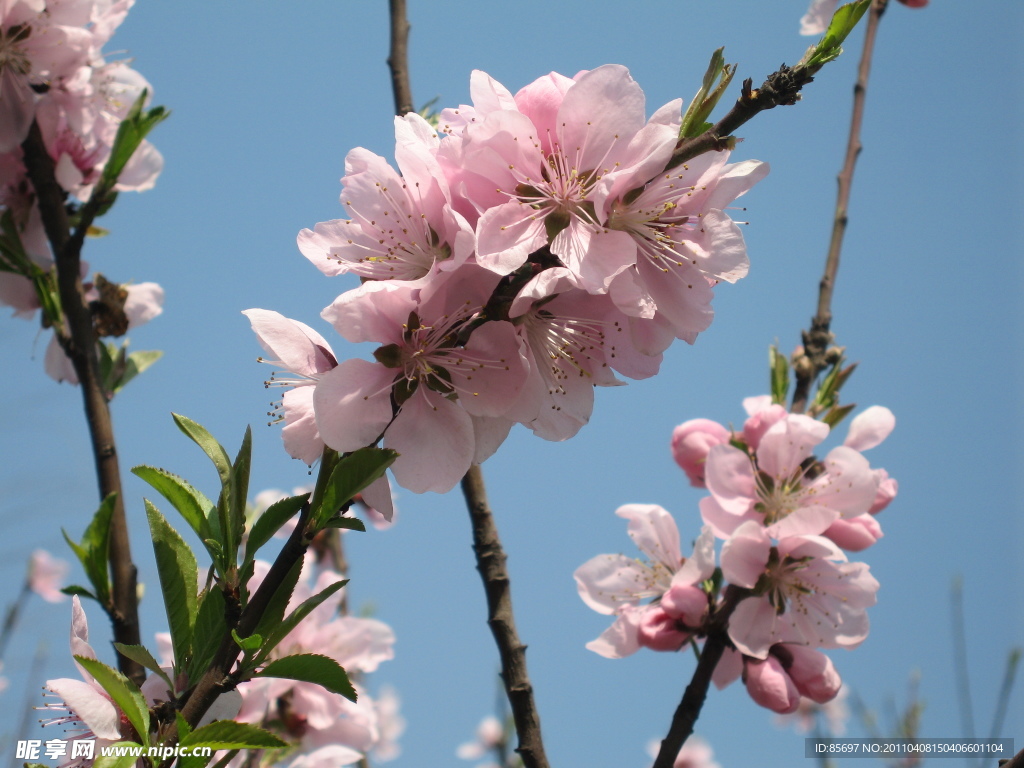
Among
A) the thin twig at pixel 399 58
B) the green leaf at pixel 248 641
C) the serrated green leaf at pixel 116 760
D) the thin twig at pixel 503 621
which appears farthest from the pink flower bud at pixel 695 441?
the serrated green leaf at pixel 116 760

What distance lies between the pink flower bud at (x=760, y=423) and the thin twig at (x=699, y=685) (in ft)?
1.43

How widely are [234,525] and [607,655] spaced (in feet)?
4.59

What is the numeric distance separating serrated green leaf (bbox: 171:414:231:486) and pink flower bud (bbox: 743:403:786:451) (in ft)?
5.14

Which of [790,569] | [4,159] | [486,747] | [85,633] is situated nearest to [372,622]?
[790,569]

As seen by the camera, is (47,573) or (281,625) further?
(47,573)

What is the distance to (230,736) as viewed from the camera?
1051 millimetres

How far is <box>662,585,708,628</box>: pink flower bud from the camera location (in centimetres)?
216

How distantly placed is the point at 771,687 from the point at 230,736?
5.06 ft

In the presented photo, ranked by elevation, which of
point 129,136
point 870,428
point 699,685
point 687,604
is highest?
point 129,136

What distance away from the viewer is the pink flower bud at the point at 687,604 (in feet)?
7.08

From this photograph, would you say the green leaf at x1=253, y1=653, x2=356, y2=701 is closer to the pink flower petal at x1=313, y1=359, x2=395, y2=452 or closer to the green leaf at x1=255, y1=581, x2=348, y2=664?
the green leaf at x1=255, y1=581, x2=348, y2=664

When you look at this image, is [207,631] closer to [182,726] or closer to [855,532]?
[182,726]

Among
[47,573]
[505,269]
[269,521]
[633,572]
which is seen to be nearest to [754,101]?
[505,269]

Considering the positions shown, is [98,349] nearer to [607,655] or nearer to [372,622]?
[372,622]
